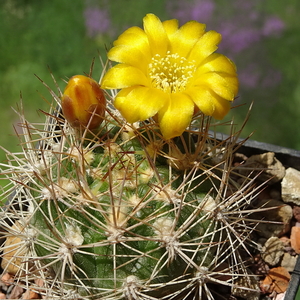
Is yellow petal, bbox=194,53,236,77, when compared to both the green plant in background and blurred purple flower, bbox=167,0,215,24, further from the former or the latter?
blurred purple flower, bbox=167,0,215,24

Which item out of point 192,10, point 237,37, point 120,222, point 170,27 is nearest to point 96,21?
point 192,10

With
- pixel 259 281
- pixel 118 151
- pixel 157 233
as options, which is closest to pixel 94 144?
pixel 118 151

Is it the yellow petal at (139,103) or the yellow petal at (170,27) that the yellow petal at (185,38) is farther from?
the yellow petal at (139,103)

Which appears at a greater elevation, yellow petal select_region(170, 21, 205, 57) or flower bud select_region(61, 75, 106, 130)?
yellow petal select_region(170, 21, 205, 57)

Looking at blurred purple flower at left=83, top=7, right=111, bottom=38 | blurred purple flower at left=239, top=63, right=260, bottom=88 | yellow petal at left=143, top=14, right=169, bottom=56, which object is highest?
blurred purple flower at left=83, top=7, right=111, bottom=38

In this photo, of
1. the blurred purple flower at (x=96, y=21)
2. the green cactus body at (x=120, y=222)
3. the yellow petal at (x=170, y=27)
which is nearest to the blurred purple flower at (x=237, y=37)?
the blurred purple flower at (x=96, y=21)

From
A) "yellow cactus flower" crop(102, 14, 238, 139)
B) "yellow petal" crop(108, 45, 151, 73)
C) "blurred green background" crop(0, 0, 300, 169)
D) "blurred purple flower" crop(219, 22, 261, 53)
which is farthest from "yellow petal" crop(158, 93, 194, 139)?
"blurred purple flower" crop(219, 22, 261, 53)

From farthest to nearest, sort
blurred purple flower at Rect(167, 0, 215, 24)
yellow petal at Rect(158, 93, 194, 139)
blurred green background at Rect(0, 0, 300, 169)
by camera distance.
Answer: blurred purple flower at Rect(167, 0, 215, 24) < blurred green background at Rect(0, 0, 300, 169) < yellow petal at Rect(158, 93, 194, 139)
